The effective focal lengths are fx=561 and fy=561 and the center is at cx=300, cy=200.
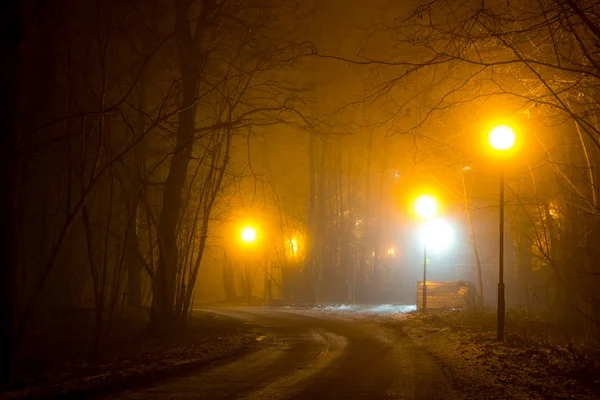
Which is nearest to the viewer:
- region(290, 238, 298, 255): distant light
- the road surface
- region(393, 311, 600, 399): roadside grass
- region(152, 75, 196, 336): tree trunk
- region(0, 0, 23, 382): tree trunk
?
the road surface

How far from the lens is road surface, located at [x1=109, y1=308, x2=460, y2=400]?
8.83 metres

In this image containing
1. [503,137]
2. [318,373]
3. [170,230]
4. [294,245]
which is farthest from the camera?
[294,245]

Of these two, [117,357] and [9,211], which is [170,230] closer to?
[117,357]

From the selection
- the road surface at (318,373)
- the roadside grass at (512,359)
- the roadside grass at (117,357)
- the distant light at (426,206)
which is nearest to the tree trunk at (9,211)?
the roadside grass at (117,357)

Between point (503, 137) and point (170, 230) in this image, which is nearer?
point (503, 137)

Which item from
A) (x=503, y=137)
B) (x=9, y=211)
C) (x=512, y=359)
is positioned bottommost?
(x=512, y=359)

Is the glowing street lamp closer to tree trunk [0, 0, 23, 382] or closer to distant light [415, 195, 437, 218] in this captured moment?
distant light [415, 195, 437, 218]

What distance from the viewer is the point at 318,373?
427 inches

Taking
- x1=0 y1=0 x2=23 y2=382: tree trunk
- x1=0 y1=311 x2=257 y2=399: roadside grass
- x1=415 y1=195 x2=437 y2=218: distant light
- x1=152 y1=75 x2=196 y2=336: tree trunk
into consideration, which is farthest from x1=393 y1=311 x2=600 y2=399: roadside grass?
x1=0 y1=0 x2=23 y2=382: tree trunk

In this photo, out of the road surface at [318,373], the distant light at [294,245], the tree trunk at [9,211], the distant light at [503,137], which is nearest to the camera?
the road surface at [318,373]

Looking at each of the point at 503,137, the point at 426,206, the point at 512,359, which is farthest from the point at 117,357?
the point at 426,206

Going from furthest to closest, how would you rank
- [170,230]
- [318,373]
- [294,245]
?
1. [294,245]
2. [170,230]
3. [318,373]

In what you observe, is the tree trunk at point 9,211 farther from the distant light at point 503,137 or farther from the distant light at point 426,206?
the distant light at point 426,206

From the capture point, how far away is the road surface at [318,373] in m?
8.83
